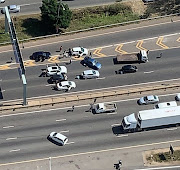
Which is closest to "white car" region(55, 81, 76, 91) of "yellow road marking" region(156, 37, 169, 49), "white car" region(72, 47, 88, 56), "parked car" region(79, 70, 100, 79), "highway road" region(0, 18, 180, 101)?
"highway road" region(0, 18, 180, 101)

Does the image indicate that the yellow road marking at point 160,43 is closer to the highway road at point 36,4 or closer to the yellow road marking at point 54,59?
the highway road at point 36,4

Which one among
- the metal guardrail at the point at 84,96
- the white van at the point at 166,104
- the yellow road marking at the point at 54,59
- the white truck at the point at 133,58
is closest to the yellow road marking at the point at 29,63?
the yellow road marking at the point at 54,59

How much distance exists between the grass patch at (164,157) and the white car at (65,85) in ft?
74.1

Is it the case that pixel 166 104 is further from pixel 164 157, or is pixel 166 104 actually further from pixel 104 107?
pixel 104 107

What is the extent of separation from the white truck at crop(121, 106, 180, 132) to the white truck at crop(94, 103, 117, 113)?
14.4 feet

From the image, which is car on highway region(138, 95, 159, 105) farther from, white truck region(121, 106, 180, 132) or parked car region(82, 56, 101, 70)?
parked car region(82, 56, 101, 70)

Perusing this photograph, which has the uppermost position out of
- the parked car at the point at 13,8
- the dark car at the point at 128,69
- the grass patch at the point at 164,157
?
the parked car at the point at 13,8

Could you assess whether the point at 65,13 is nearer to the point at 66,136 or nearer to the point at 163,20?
the point at 163,20

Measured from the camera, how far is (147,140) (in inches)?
3206

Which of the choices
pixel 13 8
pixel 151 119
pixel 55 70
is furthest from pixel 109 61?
pixel 13 8

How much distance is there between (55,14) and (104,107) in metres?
29.3

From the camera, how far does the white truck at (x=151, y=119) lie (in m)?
80.9

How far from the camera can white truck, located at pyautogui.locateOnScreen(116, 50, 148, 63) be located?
9606 centimetres

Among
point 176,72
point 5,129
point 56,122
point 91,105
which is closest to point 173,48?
point 176,72
